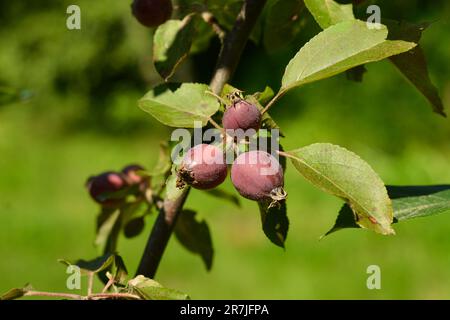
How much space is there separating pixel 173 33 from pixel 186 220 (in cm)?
25

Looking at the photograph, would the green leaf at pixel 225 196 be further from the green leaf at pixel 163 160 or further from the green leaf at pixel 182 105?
the green leaf at pixel 182 105

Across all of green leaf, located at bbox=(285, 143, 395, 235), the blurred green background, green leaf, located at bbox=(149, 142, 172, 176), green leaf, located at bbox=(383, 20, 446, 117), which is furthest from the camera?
the blurred green background

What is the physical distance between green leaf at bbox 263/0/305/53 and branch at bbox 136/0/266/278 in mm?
58

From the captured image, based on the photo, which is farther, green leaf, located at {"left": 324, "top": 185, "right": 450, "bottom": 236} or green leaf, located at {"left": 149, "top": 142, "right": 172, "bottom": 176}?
green leaf, located at {"left": 149, "top": 142, "right": 172, "bottom": 176}

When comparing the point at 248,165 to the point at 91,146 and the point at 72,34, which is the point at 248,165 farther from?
the point at 72,34

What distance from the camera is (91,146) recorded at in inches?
213

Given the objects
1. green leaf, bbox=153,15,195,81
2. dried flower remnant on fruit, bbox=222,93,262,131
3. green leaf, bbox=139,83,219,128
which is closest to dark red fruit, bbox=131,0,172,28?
green leaf, bbox=153,15,195,81

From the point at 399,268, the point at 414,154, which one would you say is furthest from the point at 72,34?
the point at 399,268

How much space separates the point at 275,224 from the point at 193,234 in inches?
10.6

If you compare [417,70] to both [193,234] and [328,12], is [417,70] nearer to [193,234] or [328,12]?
[328,12]

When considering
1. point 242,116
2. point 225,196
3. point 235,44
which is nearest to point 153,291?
point 242,116

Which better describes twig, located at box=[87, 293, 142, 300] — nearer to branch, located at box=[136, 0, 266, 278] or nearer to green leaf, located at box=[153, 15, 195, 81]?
branch, located at box=[136, 0, 266, 278]

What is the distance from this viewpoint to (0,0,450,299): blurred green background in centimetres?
282

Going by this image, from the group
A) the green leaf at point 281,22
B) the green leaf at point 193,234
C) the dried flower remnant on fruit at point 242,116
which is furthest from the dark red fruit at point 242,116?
the green leaf at point 193,234
